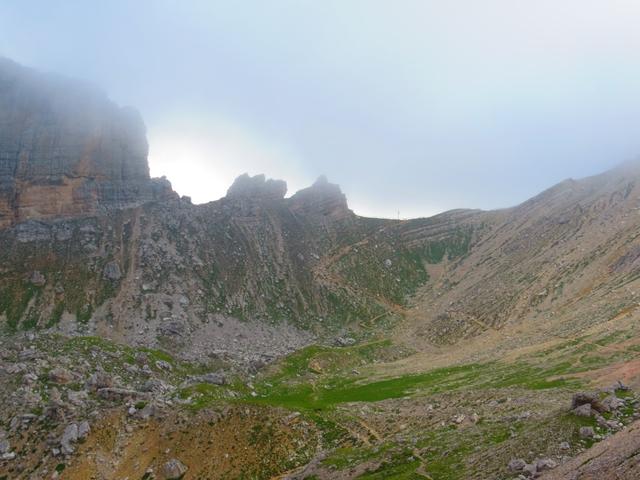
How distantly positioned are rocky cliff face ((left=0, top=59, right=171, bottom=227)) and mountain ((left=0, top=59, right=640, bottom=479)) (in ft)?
1.74

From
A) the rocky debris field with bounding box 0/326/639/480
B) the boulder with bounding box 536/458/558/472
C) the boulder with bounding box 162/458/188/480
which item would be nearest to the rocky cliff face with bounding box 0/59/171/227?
the rocky debris field with bounding box 0/326/639/480

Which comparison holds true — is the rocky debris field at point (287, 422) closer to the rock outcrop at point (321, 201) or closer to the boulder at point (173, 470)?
the boulder at point (173, 470)

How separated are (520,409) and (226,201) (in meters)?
125

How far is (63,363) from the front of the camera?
218 ft

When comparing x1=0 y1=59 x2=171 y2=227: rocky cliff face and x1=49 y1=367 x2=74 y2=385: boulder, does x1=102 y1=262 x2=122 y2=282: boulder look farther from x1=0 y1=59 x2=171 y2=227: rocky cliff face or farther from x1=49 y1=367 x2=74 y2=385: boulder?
x1=49 y1=367 x2=74 y2=385: boulder

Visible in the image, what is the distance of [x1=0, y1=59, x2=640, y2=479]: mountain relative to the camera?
1895 inches

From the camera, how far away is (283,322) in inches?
4722

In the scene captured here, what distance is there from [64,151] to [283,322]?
77687mm

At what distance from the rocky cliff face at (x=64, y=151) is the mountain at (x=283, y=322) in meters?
0.53

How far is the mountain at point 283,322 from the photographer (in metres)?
48.1

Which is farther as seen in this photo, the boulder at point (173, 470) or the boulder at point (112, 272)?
the boulder at point (112, 272)

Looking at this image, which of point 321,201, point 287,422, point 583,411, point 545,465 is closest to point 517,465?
point 545,465

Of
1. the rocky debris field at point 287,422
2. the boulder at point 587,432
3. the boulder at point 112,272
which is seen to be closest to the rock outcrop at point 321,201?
the boulder at point 112,272

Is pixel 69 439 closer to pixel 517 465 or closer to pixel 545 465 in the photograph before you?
pixel 517 465
